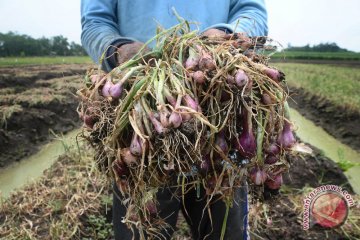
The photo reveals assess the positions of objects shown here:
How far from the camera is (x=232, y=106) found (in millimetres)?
1123

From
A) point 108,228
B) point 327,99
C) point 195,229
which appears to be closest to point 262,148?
point 195,229

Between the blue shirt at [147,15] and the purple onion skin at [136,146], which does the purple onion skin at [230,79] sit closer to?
the purple onion skin at [136,146]

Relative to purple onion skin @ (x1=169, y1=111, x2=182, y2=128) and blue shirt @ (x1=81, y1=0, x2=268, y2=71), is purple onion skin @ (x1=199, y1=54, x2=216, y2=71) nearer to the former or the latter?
purple onion skin @ (x1=169, y1=111, x2=182, y2=128)

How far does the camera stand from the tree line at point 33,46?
34.5 m

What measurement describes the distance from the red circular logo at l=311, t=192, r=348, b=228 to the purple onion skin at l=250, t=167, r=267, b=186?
0.62 m

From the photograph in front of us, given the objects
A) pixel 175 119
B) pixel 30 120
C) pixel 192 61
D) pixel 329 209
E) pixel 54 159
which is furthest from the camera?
pixel 30 120

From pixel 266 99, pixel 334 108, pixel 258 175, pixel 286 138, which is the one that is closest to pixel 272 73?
pixel 266 99

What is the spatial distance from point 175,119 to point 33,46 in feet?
129

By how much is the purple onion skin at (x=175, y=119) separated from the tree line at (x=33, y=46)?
33.0 m

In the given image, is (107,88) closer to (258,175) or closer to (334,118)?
(258,175)

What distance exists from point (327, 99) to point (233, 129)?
7169mm

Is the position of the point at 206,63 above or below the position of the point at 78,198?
above

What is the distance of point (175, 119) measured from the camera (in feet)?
3.45

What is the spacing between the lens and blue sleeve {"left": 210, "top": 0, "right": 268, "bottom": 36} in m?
1.55
